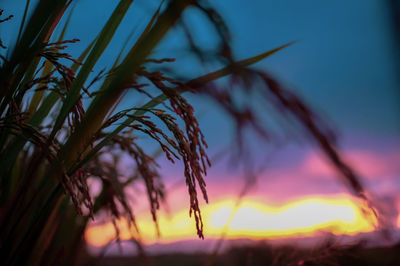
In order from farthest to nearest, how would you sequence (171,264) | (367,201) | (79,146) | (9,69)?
1. (171,264)
2. (79,146)
3. (9,69)
4. (367,201)

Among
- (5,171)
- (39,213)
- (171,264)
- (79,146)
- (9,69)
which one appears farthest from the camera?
(171,264)

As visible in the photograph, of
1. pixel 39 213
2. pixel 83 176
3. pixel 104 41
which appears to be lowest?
pixel 39 213

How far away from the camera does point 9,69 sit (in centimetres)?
117

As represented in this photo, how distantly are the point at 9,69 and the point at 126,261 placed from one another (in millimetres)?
2206

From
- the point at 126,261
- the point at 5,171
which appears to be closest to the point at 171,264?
the point at 126,261

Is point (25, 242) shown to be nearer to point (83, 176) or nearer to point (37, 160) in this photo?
point (83, 176)

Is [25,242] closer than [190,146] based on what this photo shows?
No

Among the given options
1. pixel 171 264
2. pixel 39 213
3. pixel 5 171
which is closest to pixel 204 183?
pixel 39 213

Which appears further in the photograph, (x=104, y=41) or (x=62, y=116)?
(x=104, y=41)

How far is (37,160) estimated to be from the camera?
123 cm

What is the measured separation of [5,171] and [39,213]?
323 millimetres

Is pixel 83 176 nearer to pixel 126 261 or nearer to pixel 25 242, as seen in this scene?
pixel 25 242

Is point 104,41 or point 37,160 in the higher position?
point 104,41

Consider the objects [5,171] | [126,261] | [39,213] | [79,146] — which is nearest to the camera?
[79,146]
